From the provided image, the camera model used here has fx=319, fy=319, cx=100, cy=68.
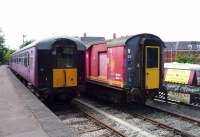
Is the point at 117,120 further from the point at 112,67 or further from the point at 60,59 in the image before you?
the point at 60,59

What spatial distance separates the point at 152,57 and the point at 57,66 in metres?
4.16

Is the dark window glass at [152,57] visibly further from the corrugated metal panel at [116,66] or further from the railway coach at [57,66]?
the railway coach at [57,66]

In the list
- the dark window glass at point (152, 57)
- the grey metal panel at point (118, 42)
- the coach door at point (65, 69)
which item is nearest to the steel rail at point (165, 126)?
the dark window glass at point (152, 57)

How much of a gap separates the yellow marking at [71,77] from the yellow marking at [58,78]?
0.23m

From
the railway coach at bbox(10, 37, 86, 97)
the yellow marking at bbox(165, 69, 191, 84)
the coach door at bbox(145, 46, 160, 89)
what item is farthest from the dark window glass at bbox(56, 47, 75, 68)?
the yellow marking at bbox(165, 69, 191, 84)

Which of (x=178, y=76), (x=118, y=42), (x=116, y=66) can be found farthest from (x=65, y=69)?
(x=178, y=76)

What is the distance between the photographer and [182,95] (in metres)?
15.0

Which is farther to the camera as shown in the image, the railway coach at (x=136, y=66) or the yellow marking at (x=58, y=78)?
the yellow marking at (x=58, y=78)

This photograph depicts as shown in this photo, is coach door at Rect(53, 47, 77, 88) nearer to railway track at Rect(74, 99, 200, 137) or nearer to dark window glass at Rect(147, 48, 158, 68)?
railway track at Rect(74, 99, 200, 137)

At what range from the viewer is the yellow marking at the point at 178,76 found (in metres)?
15.7

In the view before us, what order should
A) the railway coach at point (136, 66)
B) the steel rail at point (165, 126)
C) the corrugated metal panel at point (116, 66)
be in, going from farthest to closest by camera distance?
the corrugated metal panel at point (116, 66), the railway coach at point (136, 66), the steel rail at point (165, 126)

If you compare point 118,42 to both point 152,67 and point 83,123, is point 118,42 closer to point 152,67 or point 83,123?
point 152,67

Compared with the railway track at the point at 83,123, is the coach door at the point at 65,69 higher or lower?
higher

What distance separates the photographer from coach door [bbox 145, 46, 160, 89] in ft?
44.8
